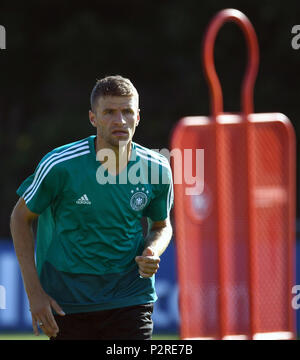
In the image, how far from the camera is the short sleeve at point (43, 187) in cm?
427

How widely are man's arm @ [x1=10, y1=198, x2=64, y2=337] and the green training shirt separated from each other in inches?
3.8

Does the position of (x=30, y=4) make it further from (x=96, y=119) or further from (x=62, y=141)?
(x=96, y=119)

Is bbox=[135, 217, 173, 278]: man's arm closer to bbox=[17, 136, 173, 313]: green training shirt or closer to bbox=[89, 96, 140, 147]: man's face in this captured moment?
bbox=[17, 136, 173, 313]: green training shirt

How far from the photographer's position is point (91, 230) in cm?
441

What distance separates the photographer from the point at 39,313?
4109 mm

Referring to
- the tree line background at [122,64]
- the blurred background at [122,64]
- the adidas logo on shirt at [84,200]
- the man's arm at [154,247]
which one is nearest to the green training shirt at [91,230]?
the adidas logo on shirt at [84,200]

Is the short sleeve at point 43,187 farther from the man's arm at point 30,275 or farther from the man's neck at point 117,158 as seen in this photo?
the man's neck at point 117,158

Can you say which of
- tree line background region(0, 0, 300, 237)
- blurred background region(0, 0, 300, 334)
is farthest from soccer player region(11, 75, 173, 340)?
tree line background region(0, 0, 300, 237)

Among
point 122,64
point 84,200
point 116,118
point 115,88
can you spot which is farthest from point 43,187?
point 122,64

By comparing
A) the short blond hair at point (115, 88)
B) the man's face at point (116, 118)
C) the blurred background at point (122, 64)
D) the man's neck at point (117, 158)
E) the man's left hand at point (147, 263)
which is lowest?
the man's left hand at point (147, 263)

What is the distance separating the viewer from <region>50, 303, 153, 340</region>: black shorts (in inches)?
174

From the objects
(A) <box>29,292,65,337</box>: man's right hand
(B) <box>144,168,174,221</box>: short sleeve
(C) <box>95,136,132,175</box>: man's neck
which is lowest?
(A) <box>29,292,65,337</box>: man's right hand

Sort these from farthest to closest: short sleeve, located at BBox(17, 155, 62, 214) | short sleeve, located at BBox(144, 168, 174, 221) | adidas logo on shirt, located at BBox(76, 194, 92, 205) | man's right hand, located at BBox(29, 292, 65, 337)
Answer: short sleeve, located at BBox(144, 168, 174, 221)
adidas logo on shirt, located at BBox(76, 194, 92, 205)
short sleeve, located at BBox(17, 155, 62, 214)
man's right hand, located at BBox(29, 292, 65, 337)
